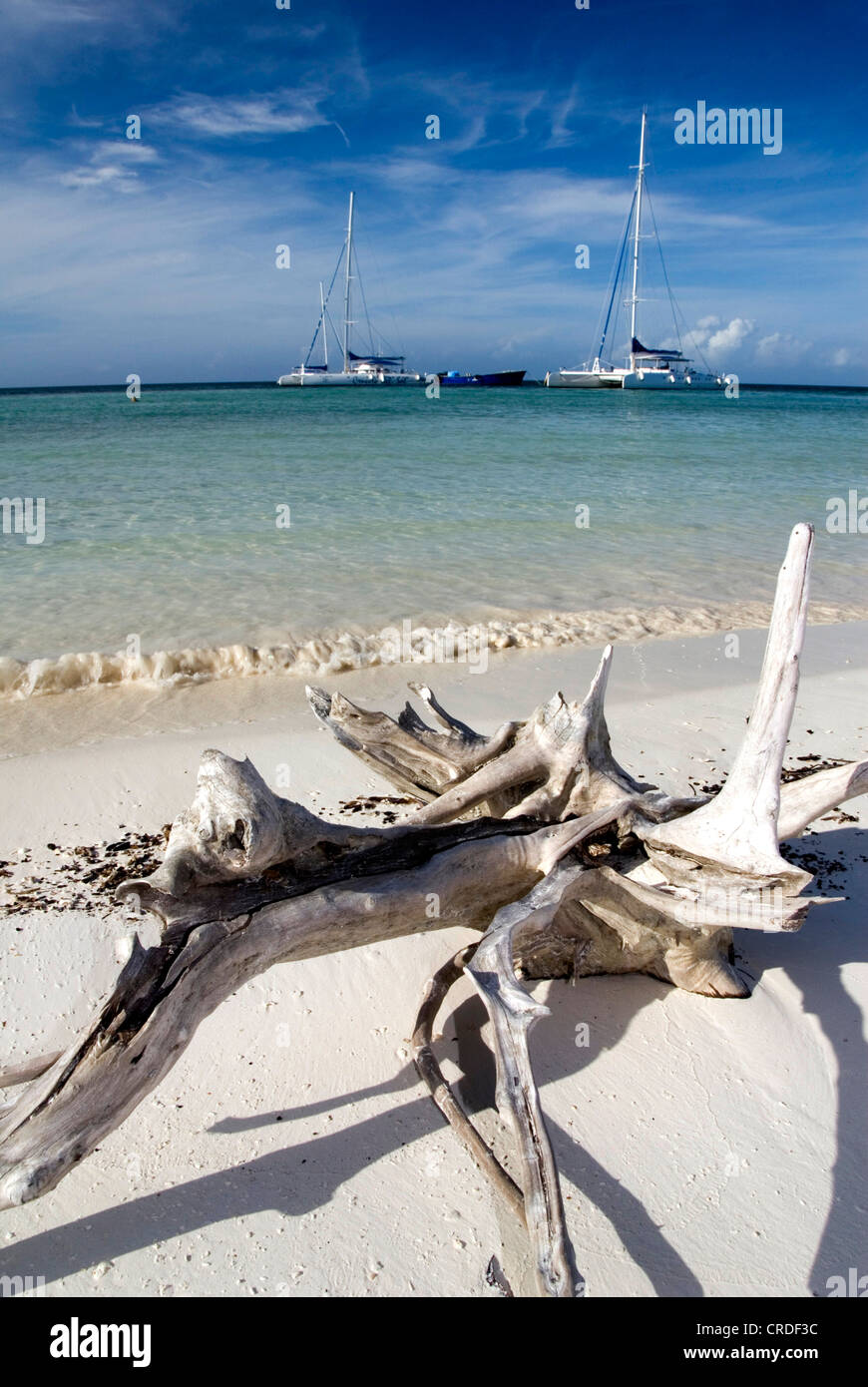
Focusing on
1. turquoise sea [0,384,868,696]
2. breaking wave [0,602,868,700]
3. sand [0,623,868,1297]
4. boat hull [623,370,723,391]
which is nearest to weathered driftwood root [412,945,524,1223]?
sand [0,623,868,1297]

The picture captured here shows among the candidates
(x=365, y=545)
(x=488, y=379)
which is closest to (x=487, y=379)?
(x=488, y=379)

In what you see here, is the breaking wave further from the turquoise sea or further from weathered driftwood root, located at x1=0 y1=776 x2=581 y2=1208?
weathered driftwood root, located at x1=0 y1=776 x2=581 y2=1208

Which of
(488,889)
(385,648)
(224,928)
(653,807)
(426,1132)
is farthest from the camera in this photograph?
(385,648)

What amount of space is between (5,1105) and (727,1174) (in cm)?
181

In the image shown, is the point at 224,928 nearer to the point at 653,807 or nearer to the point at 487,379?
the point at 653,807

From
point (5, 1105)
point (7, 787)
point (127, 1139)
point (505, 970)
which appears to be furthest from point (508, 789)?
point (7, 787)

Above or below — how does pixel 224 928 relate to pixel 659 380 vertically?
below

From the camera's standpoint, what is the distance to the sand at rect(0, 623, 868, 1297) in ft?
6.95

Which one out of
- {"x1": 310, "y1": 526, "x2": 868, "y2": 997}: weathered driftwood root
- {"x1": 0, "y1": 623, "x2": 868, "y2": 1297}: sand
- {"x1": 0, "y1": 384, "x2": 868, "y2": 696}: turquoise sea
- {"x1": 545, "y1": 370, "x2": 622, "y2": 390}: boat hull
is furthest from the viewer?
{"x1": 545, "y1": 370, "x2": 622, "y2": 390}: boat hull

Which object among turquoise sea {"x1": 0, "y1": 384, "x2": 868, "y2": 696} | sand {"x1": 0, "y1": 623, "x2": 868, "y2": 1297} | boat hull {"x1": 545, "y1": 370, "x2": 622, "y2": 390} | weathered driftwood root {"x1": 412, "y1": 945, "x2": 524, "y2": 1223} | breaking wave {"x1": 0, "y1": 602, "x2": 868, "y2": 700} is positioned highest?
boat hull {"x1": 545, "y1": 370, "x2": 622, "y2": 390}

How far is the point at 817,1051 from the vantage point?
109 inches

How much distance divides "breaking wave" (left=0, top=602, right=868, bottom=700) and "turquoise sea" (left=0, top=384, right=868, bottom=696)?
3 cm

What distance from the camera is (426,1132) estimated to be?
246cm

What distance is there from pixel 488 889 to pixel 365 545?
8.58m
